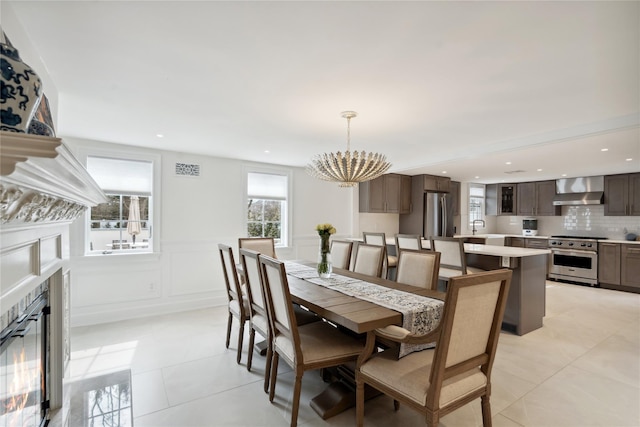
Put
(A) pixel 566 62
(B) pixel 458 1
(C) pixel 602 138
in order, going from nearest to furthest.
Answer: (B) pixel 458 1, (A) pixel 566 62, (C) pixel 602 138

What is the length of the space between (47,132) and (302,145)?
3.05m

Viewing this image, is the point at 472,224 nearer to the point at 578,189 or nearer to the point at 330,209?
the point at 578,189

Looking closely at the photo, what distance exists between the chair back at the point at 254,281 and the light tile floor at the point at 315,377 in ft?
2.01

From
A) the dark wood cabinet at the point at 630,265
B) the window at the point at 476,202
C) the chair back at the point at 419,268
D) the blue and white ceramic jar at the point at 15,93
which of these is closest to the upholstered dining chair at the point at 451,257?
the chair back at the point at 419,268

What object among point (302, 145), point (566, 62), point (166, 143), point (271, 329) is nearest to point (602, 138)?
point (566, 62)

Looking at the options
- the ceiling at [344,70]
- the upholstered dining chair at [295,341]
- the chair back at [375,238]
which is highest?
the ceiling at [344,70]

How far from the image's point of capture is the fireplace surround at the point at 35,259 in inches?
33.0

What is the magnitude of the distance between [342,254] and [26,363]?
113 inches

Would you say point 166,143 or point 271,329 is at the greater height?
point 166,143

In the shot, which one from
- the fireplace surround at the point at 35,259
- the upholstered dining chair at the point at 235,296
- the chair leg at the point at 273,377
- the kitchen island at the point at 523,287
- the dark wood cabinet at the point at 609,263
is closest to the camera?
the fireplace surround at the point at 35,259

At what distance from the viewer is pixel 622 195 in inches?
234

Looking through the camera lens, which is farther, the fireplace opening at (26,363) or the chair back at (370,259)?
the chair back at (370,259)

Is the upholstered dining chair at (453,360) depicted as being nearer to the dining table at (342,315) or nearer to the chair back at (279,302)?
the dining table at (342,315)

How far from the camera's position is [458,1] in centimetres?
143
